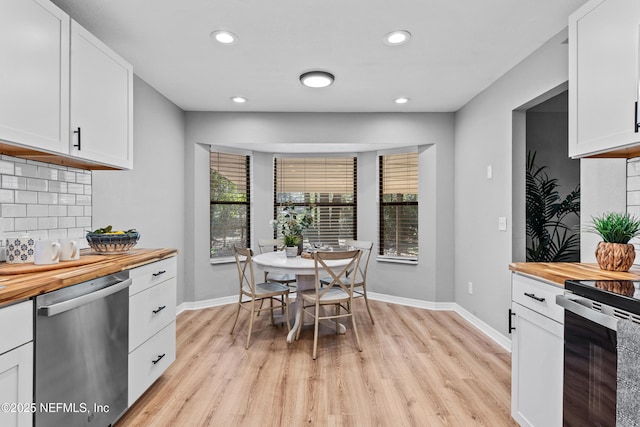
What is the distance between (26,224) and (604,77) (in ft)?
10.8

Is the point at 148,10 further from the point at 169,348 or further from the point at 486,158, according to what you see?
the point at 486,158

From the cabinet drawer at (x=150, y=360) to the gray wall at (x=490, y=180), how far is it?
2840 millimetres

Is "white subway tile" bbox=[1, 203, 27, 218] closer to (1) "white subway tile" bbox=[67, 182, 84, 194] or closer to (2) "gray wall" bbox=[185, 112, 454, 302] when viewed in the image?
(1) "white subway tile" bbox=[67, 182, 84, 194]

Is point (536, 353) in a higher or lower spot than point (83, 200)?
lower

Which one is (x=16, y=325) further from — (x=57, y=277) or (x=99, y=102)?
(x=99, y=102)

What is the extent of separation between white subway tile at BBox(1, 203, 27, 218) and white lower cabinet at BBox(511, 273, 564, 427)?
2.85 m

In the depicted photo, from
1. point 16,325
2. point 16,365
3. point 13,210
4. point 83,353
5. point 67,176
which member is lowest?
point 83,353

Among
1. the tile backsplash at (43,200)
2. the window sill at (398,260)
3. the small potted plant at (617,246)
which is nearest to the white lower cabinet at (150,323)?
the tile backsplash at (43,200)

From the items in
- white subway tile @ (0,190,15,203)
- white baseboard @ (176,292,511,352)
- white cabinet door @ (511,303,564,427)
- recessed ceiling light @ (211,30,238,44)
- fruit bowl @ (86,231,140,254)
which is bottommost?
white baseboard @ (176,292,511,352)

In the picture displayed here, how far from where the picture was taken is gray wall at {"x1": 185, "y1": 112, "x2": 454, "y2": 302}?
4266 millimetres

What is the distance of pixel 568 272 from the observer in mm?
1640

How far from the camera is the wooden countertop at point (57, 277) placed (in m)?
1.24

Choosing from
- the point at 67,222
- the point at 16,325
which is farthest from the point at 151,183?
the point at 16,325

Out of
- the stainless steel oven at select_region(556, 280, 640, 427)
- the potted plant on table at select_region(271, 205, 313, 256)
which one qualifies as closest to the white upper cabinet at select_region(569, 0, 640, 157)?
the stainless steel oven at select_region(556, 280, 640, 427)
